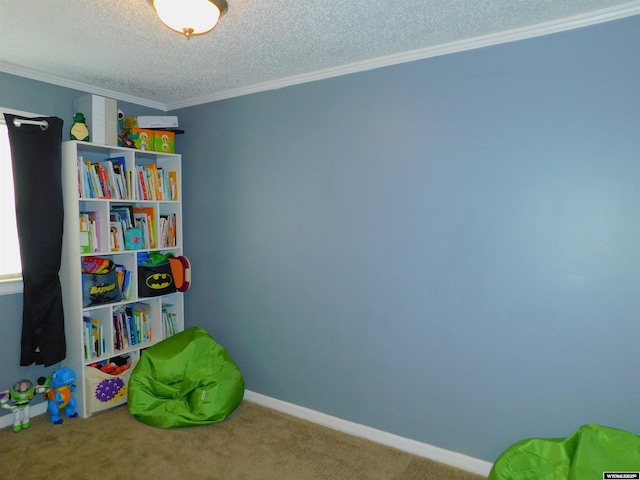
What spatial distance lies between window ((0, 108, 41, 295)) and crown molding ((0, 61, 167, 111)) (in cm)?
27

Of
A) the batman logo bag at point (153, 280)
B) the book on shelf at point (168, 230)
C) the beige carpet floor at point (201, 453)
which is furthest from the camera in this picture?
the book on shelf at point (168, 230)

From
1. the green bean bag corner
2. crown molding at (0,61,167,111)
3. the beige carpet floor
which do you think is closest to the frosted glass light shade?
crown molding at (0,61,167,111)

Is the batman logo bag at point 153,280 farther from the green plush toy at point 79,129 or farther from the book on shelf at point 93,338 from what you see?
the green plush toy at point 79,129

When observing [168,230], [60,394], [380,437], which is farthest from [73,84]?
[380,437]

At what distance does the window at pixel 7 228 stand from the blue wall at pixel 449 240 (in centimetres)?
144

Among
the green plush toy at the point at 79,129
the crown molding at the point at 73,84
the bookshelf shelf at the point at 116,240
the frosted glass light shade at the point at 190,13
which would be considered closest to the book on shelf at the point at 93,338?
the bookshelf shelf at the point at 116,240

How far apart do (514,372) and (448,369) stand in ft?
1.19

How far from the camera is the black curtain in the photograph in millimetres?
2791

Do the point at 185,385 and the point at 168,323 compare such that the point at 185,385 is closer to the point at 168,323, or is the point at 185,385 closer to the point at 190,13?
the point at 168,323

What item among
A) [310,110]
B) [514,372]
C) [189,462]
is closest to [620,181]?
[514,372]

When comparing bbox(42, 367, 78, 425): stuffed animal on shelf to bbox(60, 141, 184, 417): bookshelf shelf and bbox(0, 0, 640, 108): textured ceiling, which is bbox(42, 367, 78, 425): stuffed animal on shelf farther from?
bbox(0, 0, 640, 108): textured ceiling

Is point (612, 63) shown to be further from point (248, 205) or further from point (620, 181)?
point (248, 205)

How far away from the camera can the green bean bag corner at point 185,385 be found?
289 centimetres

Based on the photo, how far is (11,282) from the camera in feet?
9.47
